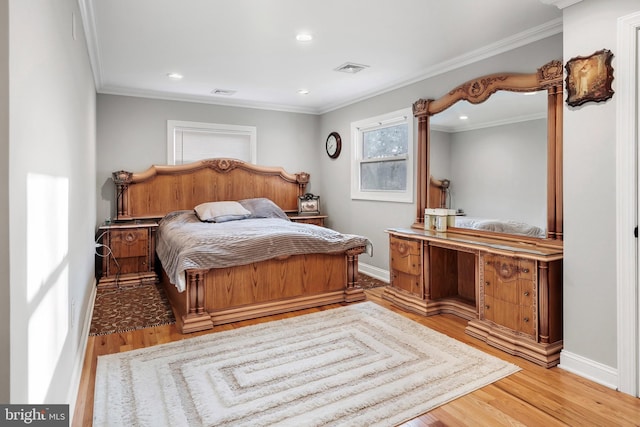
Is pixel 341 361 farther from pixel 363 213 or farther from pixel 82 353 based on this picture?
pixel 363 213

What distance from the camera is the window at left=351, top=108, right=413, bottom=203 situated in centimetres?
438

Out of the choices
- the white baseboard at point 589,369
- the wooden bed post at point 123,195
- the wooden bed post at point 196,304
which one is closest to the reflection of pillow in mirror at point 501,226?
the white baseboard at point 589,369

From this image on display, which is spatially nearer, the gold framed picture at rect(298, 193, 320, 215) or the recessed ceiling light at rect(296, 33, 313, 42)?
the recessed ceiling light at rect(296, 33, 313, 42)

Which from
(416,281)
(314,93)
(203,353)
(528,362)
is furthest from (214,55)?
(528,362)

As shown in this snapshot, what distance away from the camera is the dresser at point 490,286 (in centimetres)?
254

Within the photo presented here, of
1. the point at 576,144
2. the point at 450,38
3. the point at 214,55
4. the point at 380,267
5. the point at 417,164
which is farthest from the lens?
the point at 380,267

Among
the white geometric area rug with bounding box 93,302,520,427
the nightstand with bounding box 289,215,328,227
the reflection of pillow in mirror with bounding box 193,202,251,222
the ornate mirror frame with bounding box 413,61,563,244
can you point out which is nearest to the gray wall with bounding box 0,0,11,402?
the white geometric area rug with bounding box 93,302,520,427

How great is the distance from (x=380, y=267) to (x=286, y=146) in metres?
2.40

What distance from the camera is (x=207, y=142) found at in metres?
5.38

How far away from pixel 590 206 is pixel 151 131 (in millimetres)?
4821

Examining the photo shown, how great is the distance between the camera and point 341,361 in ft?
8.25

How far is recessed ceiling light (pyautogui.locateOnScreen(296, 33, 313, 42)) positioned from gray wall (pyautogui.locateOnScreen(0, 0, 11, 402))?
241 cm

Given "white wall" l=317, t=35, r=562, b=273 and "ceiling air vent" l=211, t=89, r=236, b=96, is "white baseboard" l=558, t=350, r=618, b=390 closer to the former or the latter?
"white wall" l=317, t=35, r=562, b=273

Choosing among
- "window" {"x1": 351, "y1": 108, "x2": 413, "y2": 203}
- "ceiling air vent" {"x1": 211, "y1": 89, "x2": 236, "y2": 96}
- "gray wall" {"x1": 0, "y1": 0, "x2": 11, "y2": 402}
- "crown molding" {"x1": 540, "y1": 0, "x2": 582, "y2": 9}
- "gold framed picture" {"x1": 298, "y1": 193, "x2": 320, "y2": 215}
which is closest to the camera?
"gray wall" {"x1": 0, "y1": 0, "x2": 11, "y2": 402}
